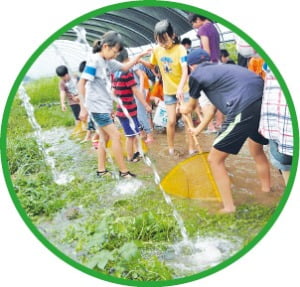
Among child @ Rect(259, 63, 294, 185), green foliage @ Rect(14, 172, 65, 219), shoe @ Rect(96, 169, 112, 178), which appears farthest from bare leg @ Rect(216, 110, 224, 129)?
green foliage @ Rect(14, 172, 65, 219)

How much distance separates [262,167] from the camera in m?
3.17

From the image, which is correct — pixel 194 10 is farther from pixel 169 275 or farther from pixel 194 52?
pixel 169 275

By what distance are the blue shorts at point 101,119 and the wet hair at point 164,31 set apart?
Result: 1.69 ft

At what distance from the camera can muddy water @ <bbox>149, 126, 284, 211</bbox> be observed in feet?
10.2

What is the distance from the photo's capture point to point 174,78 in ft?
10.1

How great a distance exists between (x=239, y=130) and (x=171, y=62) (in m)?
0.52

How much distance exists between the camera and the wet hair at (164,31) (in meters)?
3.05

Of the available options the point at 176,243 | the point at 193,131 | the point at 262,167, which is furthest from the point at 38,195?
the point at 262,167

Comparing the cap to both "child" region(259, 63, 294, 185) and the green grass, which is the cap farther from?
the green grass

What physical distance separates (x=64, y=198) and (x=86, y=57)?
2.63 feet

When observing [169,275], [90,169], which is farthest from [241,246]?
[90,169]

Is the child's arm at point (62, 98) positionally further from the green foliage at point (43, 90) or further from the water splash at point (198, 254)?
the water splash at point (198, 254)

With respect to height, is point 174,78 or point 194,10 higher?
point 194,10

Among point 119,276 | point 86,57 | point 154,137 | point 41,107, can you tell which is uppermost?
point 86,57
